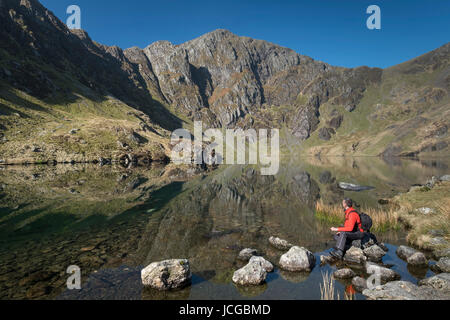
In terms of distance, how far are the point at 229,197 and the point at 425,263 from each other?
29.1 metres

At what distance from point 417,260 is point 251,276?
33.3 ft

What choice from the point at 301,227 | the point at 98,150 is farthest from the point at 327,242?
the point at 98,150

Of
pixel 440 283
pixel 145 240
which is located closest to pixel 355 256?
pixel 440 283

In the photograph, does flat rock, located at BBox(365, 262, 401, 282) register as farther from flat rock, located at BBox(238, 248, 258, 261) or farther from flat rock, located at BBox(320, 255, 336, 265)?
flat rock, located at BBox(238, 248, 258, 261)

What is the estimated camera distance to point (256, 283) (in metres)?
11.9

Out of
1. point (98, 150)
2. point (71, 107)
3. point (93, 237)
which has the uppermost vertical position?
point (71, 107)

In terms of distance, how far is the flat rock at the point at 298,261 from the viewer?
44.2ft

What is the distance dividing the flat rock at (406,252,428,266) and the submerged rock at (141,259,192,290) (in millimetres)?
13030

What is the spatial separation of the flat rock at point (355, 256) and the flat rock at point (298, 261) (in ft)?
7.64

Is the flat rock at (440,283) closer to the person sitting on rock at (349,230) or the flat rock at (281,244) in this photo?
the person sitting on rock at (349,230)
